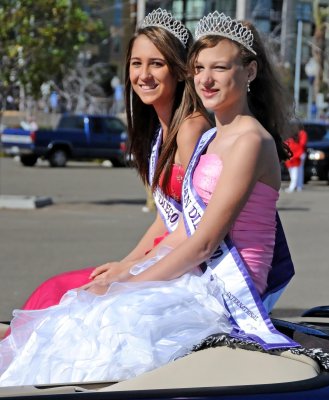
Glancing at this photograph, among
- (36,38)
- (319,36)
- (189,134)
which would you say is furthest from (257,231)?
(319,36)

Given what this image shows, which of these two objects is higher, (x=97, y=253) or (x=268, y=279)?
(x=268, y=279)

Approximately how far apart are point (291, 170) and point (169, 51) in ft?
69.4

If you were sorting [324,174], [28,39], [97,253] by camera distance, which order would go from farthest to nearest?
[324,174], [28,39], [97,253]

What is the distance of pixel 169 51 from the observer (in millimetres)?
4543

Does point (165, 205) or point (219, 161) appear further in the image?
point (165, 205)

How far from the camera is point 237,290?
12.3 feet

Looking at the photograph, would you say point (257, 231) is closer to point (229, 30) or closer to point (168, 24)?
point (229, 30)

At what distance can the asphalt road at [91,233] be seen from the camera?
9.77 metres

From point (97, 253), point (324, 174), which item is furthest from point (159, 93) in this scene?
point (324, 174)

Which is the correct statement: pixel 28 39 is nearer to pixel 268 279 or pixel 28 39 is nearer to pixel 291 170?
pixel 291 170

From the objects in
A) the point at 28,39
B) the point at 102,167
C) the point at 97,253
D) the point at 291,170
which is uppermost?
the point at 28,39

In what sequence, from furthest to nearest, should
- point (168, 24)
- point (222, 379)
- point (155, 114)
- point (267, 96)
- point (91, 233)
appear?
point (91, 233)
point (155, 114)
point (168, 24)
point (267, 96)
point (222, 379)

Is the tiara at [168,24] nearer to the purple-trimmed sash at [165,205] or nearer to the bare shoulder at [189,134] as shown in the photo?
the bare shoulder at [189,134]

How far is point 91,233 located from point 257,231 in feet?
36.1
